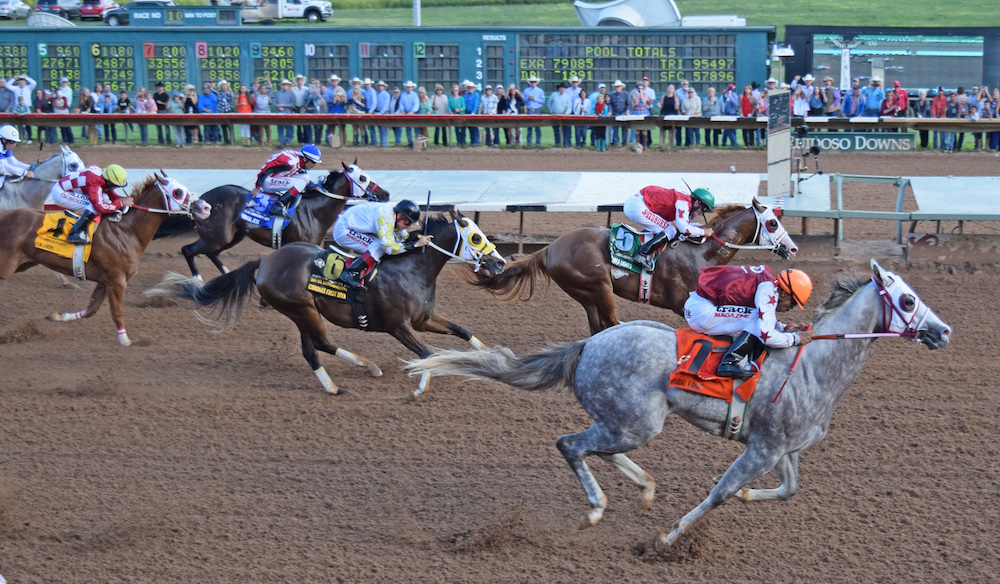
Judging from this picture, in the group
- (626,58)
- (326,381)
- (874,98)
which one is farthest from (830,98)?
(326,381)

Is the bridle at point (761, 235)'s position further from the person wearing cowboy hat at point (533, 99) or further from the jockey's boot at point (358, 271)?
the person wearing cowboy hat at point (533, 99)

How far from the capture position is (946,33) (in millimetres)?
21828

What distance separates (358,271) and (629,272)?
8.02 feet

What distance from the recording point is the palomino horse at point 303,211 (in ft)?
35.2

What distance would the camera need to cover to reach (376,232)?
816cm

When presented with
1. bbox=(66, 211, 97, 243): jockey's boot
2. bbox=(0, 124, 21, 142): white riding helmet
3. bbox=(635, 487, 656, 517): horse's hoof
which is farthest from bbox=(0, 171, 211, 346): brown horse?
bbox=(635, 487, 656, 517): horse's hoof

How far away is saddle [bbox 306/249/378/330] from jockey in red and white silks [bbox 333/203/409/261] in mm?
232

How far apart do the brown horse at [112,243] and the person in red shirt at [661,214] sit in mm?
4687

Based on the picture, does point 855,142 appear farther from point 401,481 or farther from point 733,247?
point 401,481

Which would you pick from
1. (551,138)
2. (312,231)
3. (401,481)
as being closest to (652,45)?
(551,138)

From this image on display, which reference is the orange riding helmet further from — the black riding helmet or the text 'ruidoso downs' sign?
the text 'ruidoso downs' sign

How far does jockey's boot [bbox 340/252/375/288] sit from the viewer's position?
789 cm

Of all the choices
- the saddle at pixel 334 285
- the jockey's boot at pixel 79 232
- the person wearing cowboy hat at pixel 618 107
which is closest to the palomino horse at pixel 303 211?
the jockey's boot at pixel 79 232

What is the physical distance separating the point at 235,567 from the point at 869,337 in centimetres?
384
